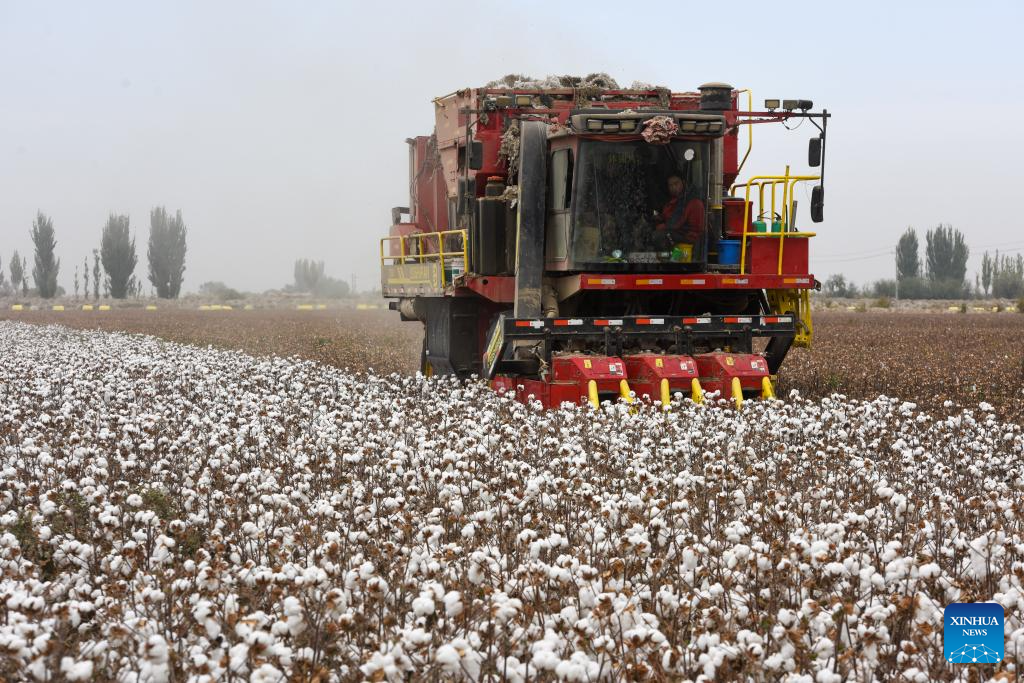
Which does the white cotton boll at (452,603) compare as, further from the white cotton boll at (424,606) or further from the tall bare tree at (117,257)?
the tall bare tree at (117,257)

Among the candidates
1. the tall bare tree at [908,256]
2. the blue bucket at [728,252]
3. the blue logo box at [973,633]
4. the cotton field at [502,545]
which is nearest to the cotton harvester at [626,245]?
the blue bucket at [728,252]

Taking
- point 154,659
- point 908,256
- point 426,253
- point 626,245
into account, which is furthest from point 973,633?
point 908,256

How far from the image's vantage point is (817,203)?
1421cm

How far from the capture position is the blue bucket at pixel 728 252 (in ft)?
48.2

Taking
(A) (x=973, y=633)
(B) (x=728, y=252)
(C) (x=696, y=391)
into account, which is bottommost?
(A) (x=973, y=633)

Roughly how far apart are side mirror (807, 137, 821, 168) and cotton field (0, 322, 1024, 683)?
321 centimetres

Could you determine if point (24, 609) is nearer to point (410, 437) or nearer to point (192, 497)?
point (192, 497)

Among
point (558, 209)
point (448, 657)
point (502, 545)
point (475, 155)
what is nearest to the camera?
point (448, 657)

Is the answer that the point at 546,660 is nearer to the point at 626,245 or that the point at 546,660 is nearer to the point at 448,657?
the point at 448,657

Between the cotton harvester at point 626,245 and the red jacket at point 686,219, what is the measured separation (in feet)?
0.05

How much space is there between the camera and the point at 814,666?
441 cm

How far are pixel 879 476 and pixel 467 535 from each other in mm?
3794

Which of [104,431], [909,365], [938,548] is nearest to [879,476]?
[938,548]

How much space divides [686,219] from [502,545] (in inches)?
323
